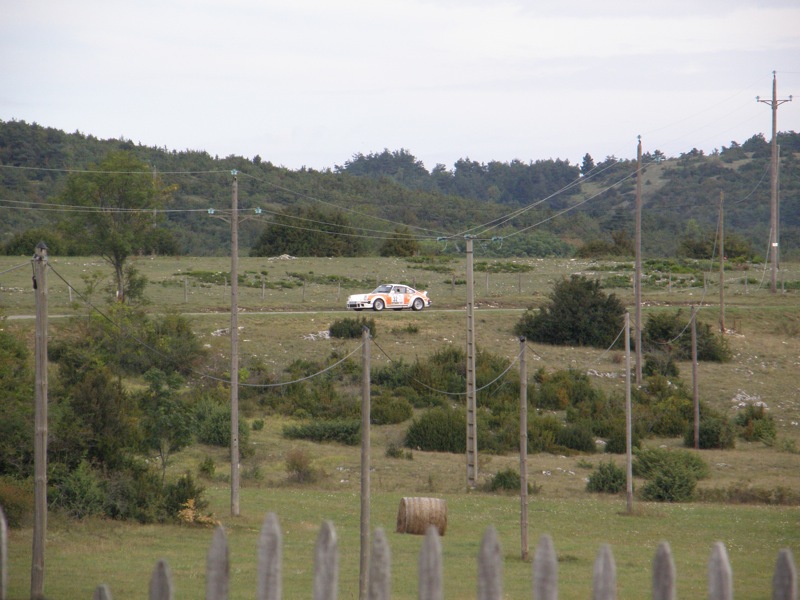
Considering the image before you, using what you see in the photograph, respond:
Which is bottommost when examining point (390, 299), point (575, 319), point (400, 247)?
point (575, 319)

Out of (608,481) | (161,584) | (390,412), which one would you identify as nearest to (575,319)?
(390,412)

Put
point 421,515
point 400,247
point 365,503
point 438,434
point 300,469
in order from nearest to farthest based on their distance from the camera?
1. point 365,503
2. point 421,515
3. point 300,469
4. point 438,434
5. point 400,247

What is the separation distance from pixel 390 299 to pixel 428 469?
18.9 m

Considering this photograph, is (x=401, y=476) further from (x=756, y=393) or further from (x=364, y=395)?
(x=756, y=393)

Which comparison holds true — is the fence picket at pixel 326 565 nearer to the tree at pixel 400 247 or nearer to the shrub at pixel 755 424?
the shrub at pixel 755 424

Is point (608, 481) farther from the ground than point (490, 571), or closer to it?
closer to it

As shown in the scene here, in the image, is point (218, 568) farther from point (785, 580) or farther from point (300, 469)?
point (300, 469)

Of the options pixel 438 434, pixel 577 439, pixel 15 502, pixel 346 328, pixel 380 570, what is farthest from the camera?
pixel 346 328

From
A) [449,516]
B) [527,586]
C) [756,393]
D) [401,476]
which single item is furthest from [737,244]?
[527,586]

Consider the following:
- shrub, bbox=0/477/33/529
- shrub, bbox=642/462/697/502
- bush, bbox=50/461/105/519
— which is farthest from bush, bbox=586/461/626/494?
shrub, bbox=0/477/33/529

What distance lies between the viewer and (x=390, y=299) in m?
49.1

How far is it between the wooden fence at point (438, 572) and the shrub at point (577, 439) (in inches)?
1292

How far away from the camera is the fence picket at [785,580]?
3.77 metres

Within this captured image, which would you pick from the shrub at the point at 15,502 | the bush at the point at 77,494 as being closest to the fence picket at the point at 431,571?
the shrub at the point at 15,502
